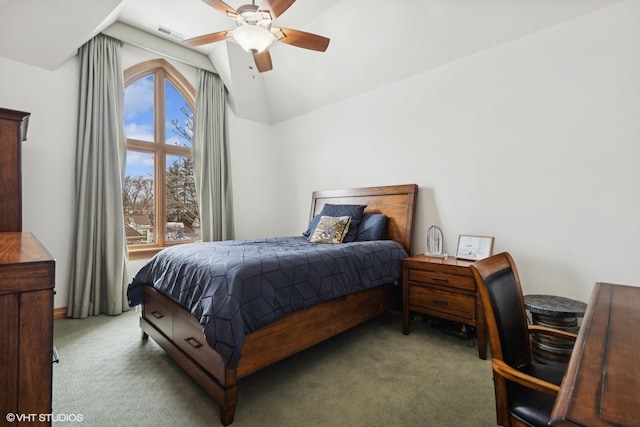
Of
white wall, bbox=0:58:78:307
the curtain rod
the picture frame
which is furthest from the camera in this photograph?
the curtain rod

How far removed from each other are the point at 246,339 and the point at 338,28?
10.5 ft

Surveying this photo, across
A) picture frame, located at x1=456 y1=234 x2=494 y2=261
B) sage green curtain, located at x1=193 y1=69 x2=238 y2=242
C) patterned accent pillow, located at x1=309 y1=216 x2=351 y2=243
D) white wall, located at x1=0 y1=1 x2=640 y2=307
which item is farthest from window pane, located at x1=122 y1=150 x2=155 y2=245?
picture frame, located at x1=456 y1=234 x2=494 y2=261

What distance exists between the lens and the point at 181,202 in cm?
413

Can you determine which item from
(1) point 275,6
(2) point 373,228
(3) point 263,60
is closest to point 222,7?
(1) point 275,6

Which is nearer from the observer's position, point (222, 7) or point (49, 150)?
point (222, 7)

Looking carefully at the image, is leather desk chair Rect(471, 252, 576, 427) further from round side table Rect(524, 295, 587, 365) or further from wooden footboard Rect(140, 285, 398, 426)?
wooden footboard Rect(140, 285, 398, 426)

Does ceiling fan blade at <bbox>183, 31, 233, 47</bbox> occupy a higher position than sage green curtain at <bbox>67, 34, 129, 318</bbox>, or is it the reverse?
ceiling fan blade at <bbox>183, 31, 233, 47</bbox>

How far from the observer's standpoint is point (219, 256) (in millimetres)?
2037

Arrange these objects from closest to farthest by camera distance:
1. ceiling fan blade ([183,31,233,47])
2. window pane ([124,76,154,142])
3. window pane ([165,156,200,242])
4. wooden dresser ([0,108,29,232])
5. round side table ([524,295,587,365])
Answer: wooden dresser ([0,108,29,232]) → round side table ([524,295,587,365]) → ceiling fan blade ([183,31,233,47]) → window pane ([124,76,154,142]) → window pane ([165,156,200,242])

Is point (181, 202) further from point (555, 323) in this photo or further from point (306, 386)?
point (555, 323)

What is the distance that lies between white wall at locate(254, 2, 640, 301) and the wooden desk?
1566 mm

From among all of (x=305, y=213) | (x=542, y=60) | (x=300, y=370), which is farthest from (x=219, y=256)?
(x=542, y=60)

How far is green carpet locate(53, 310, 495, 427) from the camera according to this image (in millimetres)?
1595

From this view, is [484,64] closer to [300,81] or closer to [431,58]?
[431,58]
